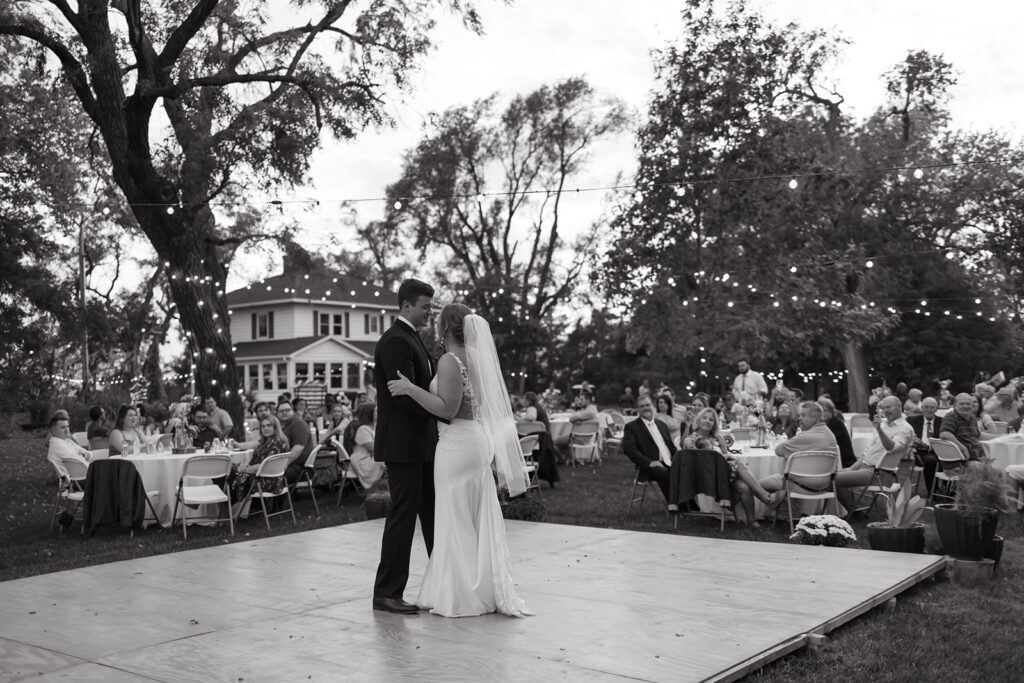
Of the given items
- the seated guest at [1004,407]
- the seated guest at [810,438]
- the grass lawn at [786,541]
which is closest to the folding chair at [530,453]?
the grass lawn at [786,541]

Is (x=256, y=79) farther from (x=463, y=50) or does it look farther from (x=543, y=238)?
(x=543, y=238)

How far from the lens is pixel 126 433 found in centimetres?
1111

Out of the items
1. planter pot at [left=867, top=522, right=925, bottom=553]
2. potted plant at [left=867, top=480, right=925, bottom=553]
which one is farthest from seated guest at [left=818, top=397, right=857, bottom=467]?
planter pot at [left=867, top=522, right=925, bottom=553]

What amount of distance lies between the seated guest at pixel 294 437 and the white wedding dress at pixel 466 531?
5.75m

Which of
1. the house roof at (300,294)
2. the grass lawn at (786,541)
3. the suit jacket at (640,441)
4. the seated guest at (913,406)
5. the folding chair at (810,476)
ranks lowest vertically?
the grass lawn at (786,541)

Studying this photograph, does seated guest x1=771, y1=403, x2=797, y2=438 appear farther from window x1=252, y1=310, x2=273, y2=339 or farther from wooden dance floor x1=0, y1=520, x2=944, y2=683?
window x1=252, y1=310, x2=273, y2=339

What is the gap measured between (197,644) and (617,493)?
26.3 ft

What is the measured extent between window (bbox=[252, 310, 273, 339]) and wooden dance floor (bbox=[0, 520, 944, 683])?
37844mm

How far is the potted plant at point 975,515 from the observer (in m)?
6.45

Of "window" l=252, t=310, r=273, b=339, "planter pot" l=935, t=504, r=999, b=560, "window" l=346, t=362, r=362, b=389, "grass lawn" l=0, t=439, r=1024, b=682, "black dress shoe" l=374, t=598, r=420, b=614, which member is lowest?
"grass lawn" l=0, t=439, r=1024, b=682

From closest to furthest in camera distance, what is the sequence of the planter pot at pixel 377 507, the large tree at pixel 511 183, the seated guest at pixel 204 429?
the planter pot at pixel 377 507 < the seated guest at pixel 204 429 < the large tree at pixel 511 183

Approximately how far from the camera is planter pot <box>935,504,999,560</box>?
645cm

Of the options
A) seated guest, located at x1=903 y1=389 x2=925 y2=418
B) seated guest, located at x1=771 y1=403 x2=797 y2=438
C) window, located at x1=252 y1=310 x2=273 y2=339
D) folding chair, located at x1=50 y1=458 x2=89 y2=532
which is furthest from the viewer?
window, located at x1=252 y1=310 x2=273 y2=339

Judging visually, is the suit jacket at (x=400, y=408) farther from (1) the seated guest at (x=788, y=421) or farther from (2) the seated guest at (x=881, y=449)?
(1) the seated guest at (x=788, y=421)
